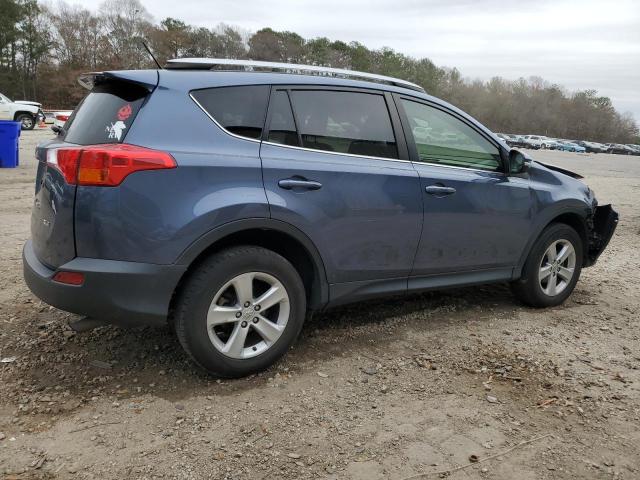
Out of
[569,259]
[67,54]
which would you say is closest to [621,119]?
[67,54]

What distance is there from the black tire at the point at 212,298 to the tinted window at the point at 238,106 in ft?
2.28

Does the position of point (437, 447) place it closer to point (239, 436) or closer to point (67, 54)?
point (239, 436)

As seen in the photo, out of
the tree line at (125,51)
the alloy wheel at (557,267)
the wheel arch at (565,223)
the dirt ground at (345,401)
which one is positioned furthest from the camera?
the tree line at (125,51)

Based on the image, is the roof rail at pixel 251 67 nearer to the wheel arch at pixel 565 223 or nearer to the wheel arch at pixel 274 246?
the wheel arch at pixel 274 246

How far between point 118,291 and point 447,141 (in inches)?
99.8

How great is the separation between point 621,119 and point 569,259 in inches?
5143

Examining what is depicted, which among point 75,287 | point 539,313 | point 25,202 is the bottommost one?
point 25,202

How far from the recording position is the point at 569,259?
483 cm

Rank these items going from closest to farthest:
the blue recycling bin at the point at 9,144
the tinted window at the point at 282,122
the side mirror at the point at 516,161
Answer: the tinted window at the point at 282,122 → the side mirror at the point at 516,161 → the blue recycling bin at the point at 9,144

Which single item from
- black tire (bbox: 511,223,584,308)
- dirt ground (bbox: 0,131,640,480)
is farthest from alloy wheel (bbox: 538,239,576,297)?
dirt ground (bbox: 0,131,640,480)

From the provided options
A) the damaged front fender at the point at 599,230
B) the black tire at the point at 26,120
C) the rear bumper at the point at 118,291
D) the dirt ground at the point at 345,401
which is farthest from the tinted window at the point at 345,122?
the black tire at the point at 26,120

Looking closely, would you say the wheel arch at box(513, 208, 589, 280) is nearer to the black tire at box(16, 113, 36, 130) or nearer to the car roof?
the car roof

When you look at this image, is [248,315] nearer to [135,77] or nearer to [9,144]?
[135,77]

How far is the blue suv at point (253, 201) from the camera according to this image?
9.18 feet
